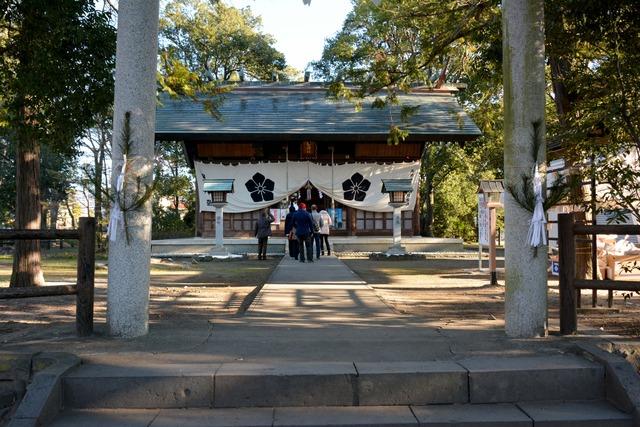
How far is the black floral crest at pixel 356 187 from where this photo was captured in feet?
72.7

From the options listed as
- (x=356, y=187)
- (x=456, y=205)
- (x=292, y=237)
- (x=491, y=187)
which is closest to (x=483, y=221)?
(x=491, y=187)

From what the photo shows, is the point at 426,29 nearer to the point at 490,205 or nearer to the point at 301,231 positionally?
the point at 490,205

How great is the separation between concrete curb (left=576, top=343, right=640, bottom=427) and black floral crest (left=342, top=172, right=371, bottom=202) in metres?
17.9

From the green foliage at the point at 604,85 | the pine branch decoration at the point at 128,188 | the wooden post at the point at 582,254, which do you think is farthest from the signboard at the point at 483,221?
the pine branch decoration at the point at 128,188

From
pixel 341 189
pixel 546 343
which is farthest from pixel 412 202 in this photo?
pixel 546 343

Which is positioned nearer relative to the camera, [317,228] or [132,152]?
[132,152]

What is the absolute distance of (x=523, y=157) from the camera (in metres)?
5.16

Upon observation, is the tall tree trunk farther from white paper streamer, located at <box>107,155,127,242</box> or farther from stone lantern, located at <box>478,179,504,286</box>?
stone lantern, located at <box>478,179,504,286</box>

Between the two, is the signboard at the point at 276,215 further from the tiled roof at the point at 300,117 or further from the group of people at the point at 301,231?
the group of people at the point at 301,231

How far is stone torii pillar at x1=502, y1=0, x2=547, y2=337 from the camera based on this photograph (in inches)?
200

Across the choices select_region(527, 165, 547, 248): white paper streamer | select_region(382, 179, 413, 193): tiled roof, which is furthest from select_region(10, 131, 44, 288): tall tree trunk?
select_region(382, 179, 413, 193): tiled roof

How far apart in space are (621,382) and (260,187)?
18811 mm

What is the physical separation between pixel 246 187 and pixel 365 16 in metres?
10.5

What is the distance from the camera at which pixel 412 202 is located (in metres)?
22.6
